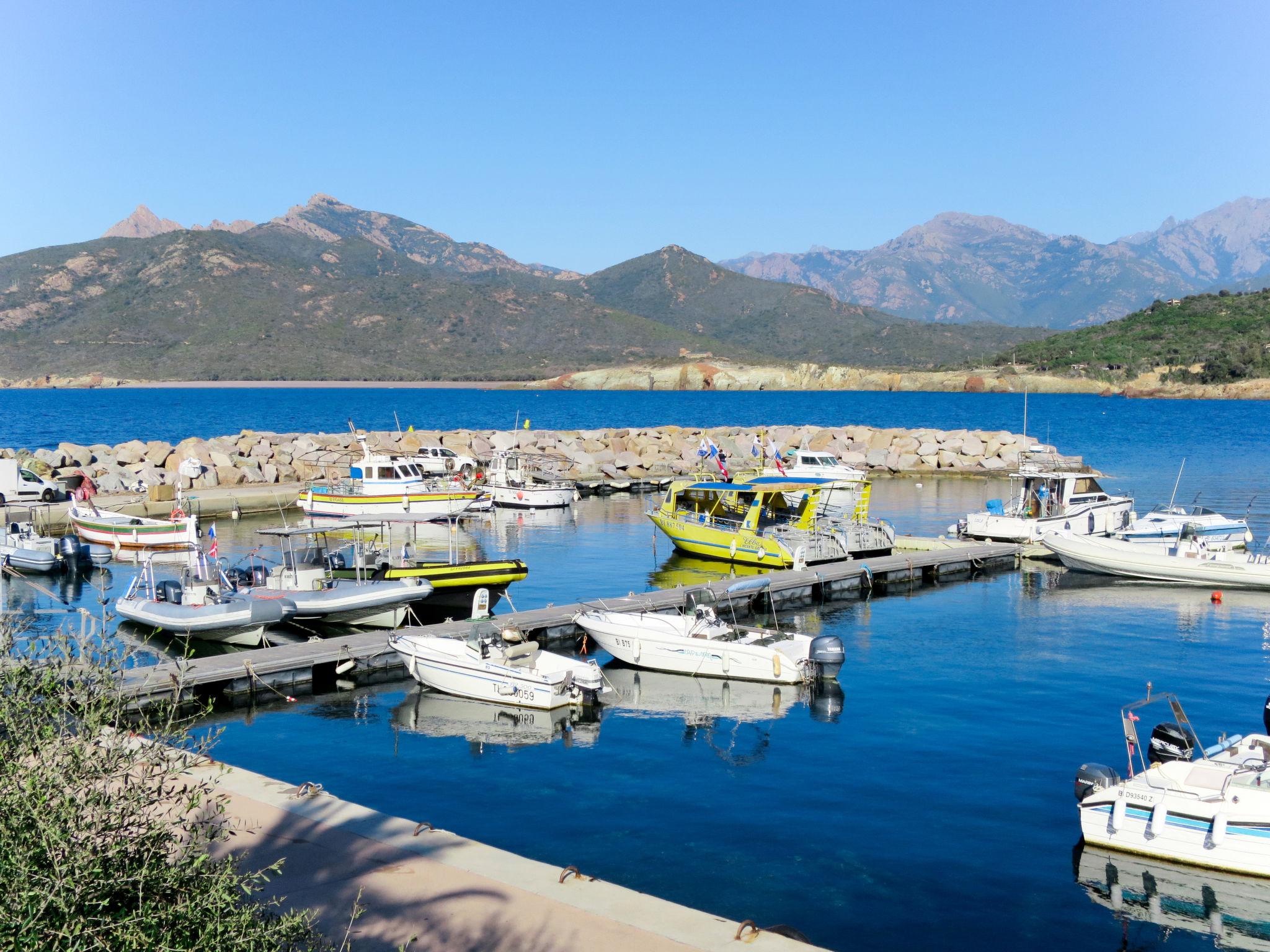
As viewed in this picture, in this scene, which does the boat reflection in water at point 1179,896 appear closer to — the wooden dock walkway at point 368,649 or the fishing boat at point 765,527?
the wooden dock walkway at point 368,649

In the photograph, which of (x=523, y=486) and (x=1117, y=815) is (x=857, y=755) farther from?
(x=523, y=486)

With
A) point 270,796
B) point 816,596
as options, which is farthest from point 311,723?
point 816,596

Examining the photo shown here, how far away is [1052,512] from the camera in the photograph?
3781 centimetres

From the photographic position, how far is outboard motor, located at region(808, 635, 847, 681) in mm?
21266

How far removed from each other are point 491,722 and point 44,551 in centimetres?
2191

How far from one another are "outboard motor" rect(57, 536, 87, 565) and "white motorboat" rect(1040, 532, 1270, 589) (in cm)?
3059

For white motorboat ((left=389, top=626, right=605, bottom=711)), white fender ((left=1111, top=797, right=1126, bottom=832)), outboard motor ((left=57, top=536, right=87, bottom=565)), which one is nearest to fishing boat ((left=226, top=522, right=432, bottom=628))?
white motorboat ((left=389, top=626, right=605, bottom=711))

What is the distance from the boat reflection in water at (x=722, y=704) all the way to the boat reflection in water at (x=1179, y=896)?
5.58m

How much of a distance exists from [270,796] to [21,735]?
20.4ft

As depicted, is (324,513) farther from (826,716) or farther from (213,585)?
(826,716)

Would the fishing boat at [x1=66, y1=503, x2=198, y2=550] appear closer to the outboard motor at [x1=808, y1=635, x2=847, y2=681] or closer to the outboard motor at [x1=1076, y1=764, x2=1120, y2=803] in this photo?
the outboard motor at [x1=808, y1=635, x2=847, y2=681]

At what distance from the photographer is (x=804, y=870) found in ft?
42.8

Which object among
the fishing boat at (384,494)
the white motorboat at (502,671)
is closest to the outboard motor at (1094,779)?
the white motorboat at (502,671)

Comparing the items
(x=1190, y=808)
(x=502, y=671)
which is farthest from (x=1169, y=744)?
(x=502, y=671)
